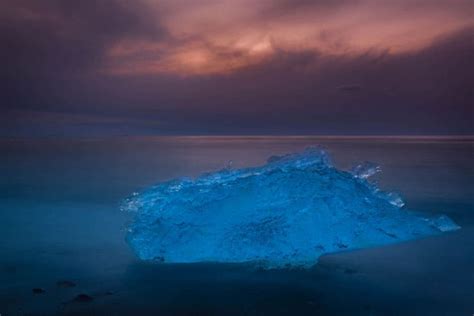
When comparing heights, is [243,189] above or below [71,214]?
above

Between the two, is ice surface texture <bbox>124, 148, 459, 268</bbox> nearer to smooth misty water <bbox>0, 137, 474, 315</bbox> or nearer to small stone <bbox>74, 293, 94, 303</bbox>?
smooth misty water <bbox>0, 137, 474, 315</bbox>

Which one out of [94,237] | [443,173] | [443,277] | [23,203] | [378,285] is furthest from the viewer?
[443,173]

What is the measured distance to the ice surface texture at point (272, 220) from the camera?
27.5ft

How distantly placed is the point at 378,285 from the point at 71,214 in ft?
30.9

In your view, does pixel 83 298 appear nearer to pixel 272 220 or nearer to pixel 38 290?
pixel 38 290

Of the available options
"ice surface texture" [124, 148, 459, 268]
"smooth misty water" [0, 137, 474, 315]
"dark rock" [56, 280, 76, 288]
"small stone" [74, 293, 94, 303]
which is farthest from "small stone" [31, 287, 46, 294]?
"ice surface texture" [124, 148, 459, 268]

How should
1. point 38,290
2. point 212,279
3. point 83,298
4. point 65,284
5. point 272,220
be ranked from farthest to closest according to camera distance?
1. point 272,220
2. point 212,279
3. point 65,284
4. point 38,290
5. point 83,298

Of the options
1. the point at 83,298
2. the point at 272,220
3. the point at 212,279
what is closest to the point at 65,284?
the point at 83,298

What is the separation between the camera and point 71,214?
13.1m

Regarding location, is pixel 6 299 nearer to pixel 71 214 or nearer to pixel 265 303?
pixel 265 303

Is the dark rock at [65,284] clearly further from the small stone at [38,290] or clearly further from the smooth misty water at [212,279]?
the small stone at [38,290]

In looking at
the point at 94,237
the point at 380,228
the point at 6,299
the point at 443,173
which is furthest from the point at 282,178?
the point at 443,173

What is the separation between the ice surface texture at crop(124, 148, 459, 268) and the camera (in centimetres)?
839

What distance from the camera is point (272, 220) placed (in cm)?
874
